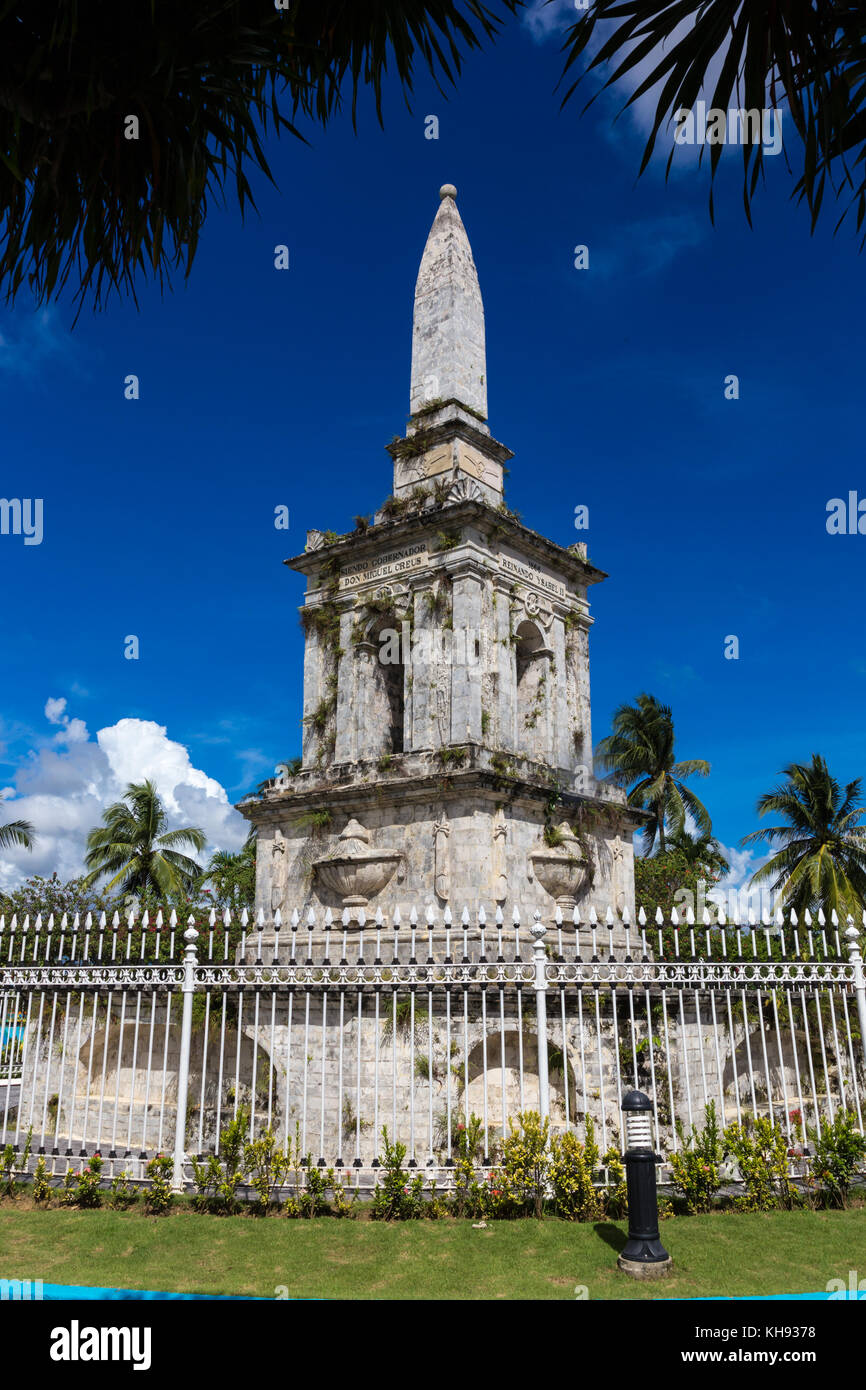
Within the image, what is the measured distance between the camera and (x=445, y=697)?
14.6m

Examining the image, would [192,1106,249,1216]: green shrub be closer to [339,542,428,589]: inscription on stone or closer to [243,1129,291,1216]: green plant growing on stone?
[243,1129,291,1216]: green plant growing on stone

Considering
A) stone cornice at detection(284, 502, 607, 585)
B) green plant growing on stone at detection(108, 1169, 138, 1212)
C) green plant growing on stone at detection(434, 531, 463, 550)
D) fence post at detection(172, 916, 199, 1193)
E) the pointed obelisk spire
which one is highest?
the pointed obelisk spire

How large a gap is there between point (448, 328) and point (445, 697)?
22.9ft

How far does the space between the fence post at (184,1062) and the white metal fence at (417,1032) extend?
0.02 meters

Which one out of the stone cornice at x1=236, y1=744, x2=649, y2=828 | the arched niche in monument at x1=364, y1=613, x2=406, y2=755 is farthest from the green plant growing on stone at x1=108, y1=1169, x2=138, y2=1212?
the arched niche in monument at x1=364, y1=613, x2=406, y2=755

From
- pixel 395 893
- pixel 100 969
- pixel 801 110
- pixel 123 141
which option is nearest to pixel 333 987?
pixel 100 969

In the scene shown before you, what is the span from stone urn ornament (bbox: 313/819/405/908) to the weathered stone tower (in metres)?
0.03

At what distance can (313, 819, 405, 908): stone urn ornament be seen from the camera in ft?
45.0

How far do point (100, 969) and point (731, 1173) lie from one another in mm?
6748

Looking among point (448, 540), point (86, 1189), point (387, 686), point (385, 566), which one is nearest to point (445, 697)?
point (387, 686)

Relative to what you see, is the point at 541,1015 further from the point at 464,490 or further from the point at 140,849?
the point at 140,849

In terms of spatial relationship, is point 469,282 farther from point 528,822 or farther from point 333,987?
point 333,987

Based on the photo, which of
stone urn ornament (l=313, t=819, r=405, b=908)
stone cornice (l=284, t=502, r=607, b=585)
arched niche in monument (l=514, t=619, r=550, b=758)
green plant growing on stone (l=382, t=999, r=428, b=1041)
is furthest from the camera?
arched niche in monument (l=514, t=619, r=550, b=758)

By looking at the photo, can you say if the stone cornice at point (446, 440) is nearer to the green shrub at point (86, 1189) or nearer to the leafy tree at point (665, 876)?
the green shrub at point (86, 1189)
